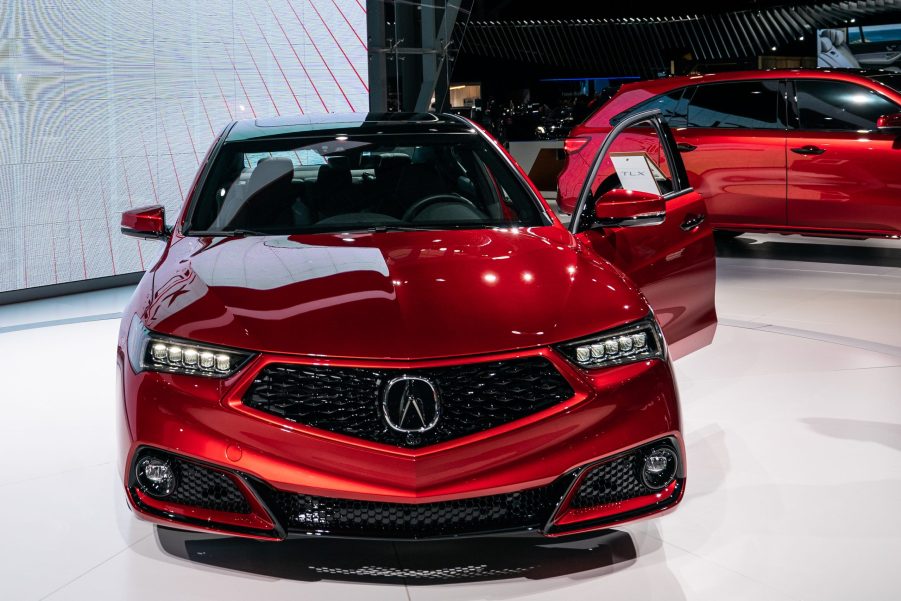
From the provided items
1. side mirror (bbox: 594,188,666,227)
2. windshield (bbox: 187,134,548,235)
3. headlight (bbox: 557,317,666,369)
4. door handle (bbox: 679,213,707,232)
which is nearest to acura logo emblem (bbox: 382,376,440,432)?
headlight (bbox: 557,317,666,369)

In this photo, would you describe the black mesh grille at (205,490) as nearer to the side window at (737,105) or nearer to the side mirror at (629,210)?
the side mirror at (629,210)

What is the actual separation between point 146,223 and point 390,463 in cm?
164

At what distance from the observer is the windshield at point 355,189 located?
10.4 ft

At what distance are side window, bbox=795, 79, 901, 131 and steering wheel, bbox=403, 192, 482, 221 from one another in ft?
14.9

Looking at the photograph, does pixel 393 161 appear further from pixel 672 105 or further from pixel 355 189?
pixel 672 105

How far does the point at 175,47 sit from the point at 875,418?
17.1 feet

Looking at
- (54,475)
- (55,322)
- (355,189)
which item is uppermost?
(355,189)

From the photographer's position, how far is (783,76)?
7.24 metres

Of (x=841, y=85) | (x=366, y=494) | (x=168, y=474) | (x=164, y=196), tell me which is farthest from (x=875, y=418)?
(x=164, y=196)

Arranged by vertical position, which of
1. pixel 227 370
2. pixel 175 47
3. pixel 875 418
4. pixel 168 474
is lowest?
pixel 875 418

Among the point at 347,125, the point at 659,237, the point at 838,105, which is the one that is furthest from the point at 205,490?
the point at 838,105

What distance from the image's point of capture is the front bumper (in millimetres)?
2123

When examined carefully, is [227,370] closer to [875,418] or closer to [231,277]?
[231,277]

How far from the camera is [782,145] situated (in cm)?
700
